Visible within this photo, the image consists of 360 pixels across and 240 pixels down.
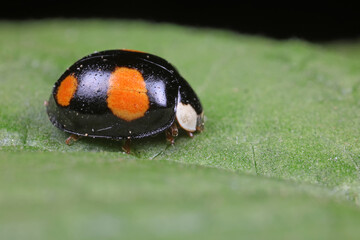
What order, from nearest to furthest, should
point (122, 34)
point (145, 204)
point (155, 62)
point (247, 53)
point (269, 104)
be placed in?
point (145, 204), point (155, 62), point (269, 104), point (247, 53), point (122, 34)

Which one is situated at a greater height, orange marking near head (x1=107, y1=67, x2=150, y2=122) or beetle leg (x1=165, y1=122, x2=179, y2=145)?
orange marking near head (x1=107, y1=67, x2=150, y2=122)

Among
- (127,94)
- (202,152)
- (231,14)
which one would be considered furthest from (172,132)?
(231,14)

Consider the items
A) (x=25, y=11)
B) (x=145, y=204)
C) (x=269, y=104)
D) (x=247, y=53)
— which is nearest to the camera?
(x=145, y=204)

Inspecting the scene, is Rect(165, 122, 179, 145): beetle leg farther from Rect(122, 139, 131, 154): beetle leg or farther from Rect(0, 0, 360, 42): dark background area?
Rect(0, 0, 360, 42): dark background area

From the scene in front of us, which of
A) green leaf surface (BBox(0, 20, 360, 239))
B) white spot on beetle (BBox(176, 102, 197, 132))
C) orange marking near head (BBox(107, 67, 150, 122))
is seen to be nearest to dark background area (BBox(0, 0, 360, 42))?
green leaf surface (BBox(0, 20, 360, 239))

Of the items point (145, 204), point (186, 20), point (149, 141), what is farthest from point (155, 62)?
point (186, 20)

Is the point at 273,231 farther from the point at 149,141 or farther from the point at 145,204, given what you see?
the point at 149,141
